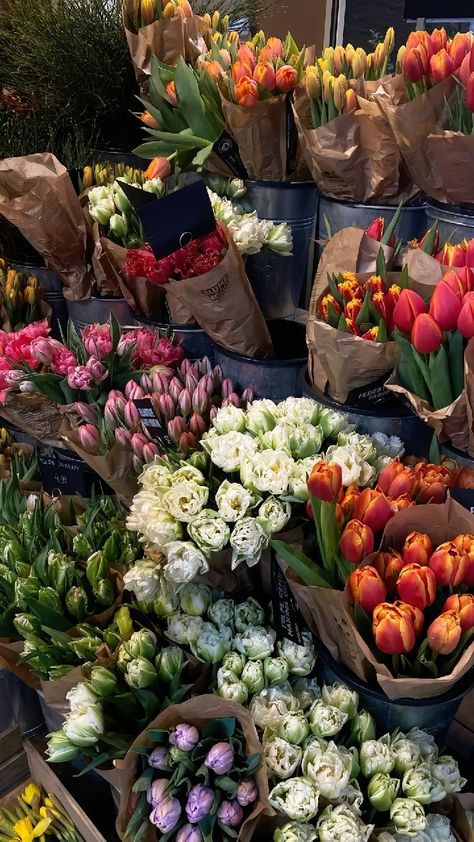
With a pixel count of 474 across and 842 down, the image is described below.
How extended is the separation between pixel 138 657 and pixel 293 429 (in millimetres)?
354

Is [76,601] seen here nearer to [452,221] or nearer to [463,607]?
[463,607]

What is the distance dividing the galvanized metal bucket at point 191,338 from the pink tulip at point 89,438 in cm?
30

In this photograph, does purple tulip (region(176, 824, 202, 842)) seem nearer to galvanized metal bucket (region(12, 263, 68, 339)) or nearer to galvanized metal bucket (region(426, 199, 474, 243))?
galvanized metal bucket (region(426, 199, 474, 243))

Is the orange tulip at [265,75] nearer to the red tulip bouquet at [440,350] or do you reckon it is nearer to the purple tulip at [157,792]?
the red tulip bouquet at [440,350]

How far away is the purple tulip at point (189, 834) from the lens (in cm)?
77

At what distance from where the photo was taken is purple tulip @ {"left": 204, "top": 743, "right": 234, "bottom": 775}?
2.58 feet

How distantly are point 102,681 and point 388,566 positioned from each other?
37 centimetres

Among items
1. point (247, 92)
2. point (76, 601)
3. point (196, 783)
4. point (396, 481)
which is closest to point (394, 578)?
point (396, 481)

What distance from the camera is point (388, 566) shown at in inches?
30.6

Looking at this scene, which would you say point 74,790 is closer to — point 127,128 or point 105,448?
point 105,448

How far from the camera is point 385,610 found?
0.73 m

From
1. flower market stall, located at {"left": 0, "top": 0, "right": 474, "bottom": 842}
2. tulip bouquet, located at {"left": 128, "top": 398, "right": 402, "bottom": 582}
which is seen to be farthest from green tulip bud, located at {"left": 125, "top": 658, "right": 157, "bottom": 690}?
tulip bouquet, located at {"left": 128, "top": 398, "right": 402, "bottom": 582}

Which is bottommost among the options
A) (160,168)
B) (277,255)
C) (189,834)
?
(189,834)

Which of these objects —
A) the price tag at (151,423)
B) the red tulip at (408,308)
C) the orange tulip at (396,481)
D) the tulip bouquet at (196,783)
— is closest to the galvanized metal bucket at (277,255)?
the price tag at (151,423)
